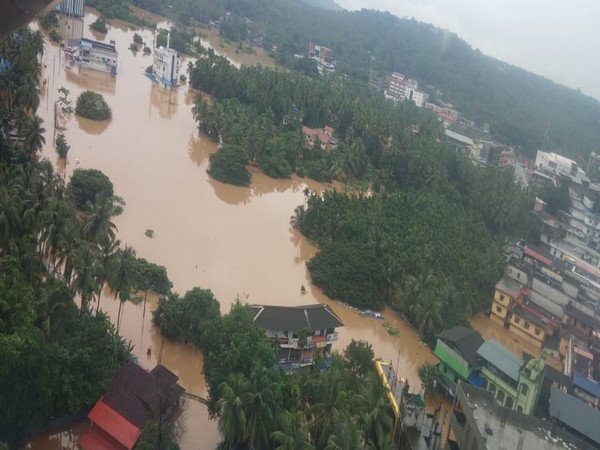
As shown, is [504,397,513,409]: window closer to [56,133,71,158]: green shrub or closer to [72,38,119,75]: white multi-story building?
[56,133,71,158]: green shrub

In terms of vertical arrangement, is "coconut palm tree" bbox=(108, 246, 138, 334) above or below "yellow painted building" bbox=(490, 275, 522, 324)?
above

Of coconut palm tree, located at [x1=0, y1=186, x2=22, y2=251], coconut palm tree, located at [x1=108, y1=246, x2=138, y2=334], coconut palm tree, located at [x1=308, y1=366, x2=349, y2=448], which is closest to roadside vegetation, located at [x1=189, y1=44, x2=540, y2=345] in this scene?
coconut palm tree, located at [x1=308, y1=366, x2=349, y2=448]

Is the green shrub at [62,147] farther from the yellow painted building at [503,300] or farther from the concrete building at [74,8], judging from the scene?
the concrete building at [74,8]

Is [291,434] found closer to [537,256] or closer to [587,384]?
[587,384]

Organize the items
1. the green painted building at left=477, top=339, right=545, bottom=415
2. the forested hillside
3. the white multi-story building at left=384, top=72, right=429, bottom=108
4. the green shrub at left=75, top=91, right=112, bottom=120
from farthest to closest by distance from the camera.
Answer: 1. the white multi-story building at left=384, top=72, right=429, bottom=108
2. the forested hillside
3. the green shrub at left=75, top=91, right=112, bottom=120
4. the green painted building at left=477, top=339, right=545, bottom=415

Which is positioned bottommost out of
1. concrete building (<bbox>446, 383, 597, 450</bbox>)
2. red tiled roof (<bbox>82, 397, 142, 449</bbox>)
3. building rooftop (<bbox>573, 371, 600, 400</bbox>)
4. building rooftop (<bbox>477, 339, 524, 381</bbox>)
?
building rooftop (<bbox>573, 371, 600, 400</bbox>)

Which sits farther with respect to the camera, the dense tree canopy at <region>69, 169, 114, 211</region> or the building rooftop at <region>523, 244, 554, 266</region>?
the building rooftop at <region>523, 244, 554, 266</region>

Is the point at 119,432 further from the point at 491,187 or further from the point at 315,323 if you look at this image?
the point at 491,187

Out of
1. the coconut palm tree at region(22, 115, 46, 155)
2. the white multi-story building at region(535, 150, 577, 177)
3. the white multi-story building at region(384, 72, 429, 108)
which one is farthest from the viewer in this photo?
the white multi-story building at region(384, 72, 429, 108)
